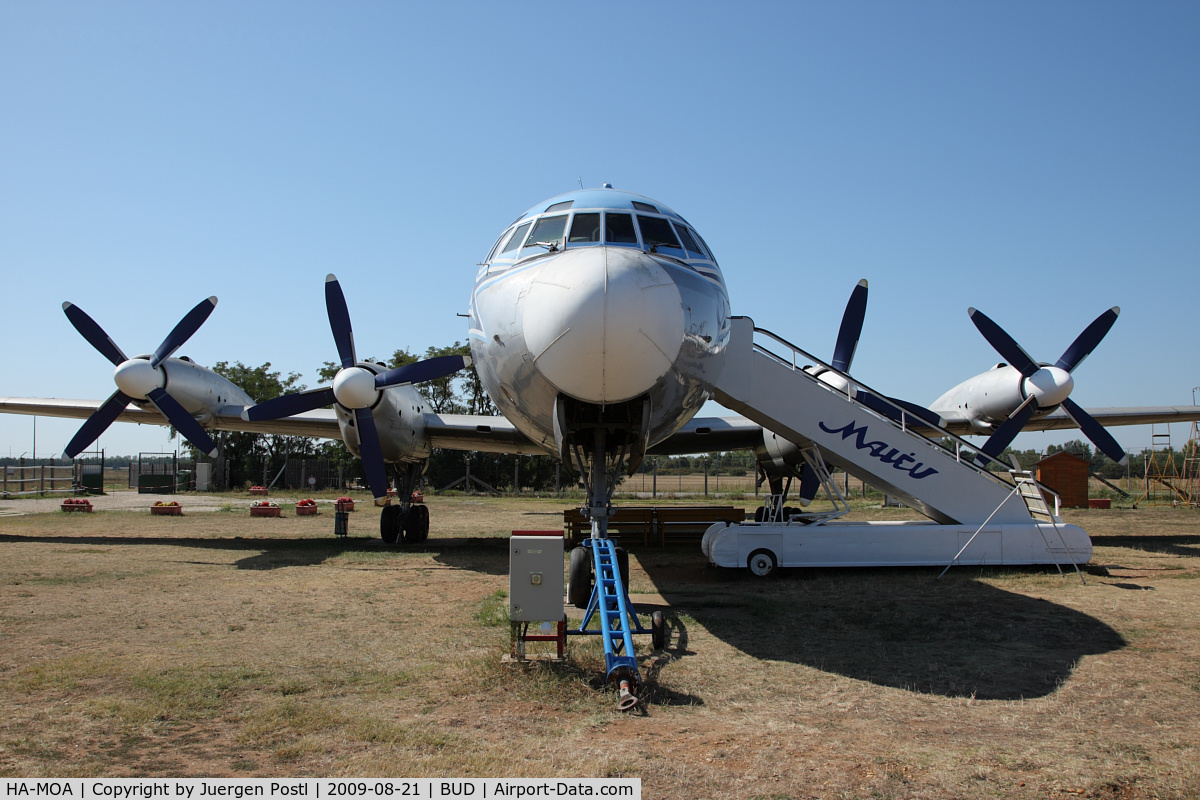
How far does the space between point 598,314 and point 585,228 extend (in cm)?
218

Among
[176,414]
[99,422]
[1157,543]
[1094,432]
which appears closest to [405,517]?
[176,414]

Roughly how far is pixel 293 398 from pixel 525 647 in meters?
9.42

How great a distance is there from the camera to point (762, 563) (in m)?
10.8

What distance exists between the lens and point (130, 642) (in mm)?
6535

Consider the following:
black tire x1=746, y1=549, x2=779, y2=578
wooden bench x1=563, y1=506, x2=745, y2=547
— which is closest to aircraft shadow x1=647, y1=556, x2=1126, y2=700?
black tire x1=746, y1=549, x2=779, y2=578

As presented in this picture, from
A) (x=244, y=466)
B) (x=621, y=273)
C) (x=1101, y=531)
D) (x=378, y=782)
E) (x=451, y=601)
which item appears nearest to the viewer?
(x=378, y=782)

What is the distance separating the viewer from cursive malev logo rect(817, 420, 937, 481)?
1133cm

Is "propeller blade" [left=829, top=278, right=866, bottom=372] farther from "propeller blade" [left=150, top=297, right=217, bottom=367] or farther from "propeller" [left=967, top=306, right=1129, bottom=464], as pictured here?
"propeller blade" [left=150, top=297, right=217, bottom=367]

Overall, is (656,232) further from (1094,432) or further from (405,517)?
(1094,432)

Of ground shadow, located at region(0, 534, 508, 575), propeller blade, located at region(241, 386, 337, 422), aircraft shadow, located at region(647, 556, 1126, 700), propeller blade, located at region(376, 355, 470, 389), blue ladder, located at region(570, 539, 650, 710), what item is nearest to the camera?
blue ladder, located at region(570, 539, 650, 710)

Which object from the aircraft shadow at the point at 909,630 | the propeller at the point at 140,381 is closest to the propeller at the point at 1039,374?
the aircraft shadow at the point at 909,630

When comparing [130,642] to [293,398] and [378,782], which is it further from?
[293,398]

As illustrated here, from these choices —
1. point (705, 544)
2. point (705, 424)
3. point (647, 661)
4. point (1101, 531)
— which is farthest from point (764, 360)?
point (1101, 531)
